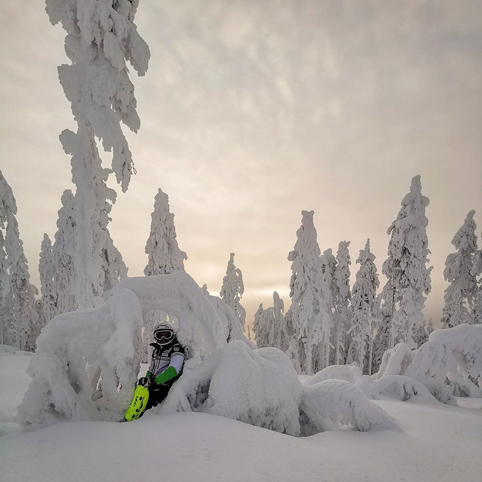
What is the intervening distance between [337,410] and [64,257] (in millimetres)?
24824

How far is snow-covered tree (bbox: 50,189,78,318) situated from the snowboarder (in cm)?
1789

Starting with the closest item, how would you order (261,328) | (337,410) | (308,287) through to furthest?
(337,410)
(308,287)
(261,328)

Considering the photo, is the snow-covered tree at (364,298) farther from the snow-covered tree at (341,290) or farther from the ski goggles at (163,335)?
the ski goggles at (163,335)

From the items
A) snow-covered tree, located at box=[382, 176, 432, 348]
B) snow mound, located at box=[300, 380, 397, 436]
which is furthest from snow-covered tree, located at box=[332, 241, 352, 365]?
snow mound, located at box=[300, 380, 397, 436]

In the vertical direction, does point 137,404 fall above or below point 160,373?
below

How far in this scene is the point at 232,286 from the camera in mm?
35094

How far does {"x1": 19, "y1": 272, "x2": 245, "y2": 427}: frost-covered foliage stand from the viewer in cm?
408

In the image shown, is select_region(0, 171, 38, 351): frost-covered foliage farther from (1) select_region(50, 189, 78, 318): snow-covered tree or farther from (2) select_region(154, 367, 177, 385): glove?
(2) select_region(154, 367, 177, 385): glove

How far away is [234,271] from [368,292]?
586 inches

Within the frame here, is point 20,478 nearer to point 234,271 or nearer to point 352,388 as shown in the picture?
point 352,388

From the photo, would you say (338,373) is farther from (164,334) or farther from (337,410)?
(164,334)

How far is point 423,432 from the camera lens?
14.3 ft

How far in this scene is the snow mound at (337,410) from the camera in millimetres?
4492

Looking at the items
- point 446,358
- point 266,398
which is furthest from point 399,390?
point 266,398
